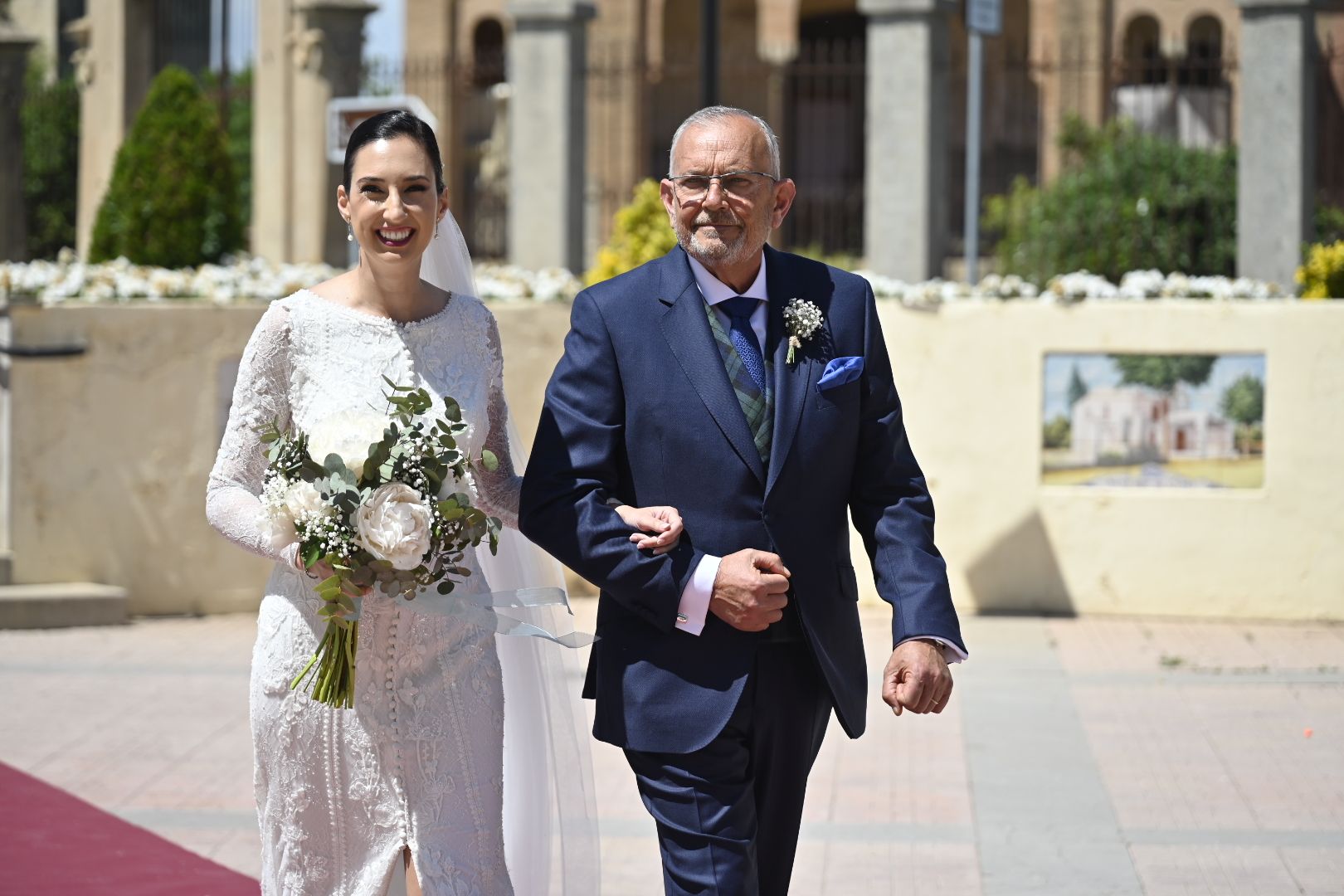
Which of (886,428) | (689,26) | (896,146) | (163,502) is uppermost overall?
(689,26)

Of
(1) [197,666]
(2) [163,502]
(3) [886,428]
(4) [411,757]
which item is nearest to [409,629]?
(4) [411,757]

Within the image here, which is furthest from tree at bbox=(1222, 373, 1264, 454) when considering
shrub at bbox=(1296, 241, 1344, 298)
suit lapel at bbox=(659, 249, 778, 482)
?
suit lapel at bbox=(659, 249, 778, 482)

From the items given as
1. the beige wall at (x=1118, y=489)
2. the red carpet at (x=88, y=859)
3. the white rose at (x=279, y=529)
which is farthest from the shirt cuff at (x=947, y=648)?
the beige wall at (x=1118, y=489)

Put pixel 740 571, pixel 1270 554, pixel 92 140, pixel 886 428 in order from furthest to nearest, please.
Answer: pixel 92 140 < pixel 1270 554 < pixel 886 428 < pixel 740 571

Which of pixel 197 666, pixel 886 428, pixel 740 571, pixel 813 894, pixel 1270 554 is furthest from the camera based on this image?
pixel 1270 554

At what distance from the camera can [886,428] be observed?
162 inches

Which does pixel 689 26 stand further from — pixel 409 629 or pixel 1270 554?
pixel 409 629

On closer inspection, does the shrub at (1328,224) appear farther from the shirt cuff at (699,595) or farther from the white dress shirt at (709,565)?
the shirt cuff at (699,595)

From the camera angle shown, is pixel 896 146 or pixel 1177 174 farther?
pixel 1177 174

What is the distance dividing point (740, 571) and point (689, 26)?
36019mm

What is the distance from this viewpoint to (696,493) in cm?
395

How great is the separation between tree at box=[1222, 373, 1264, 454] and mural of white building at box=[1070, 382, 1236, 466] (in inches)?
2.5

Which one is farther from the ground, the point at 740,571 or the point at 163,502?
the point at 740,571

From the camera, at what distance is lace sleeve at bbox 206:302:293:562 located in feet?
14.1
